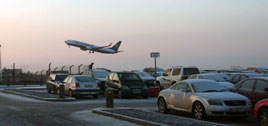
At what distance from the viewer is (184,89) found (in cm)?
1410

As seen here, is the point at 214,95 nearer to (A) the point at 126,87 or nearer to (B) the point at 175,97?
(B) the point at 175,97

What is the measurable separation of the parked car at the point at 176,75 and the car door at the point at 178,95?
42.6 feet

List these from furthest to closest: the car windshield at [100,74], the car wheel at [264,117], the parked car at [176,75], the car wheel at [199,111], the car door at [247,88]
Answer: the car windshield at [100,74], the parked car at [176,75], the car door at [247,88], the car wheel at [199,111], the car wheel at [264,117]

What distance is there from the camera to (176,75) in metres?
28.2

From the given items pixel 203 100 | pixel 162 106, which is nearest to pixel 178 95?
pixel 162 106

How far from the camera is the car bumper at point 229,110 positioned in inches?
473

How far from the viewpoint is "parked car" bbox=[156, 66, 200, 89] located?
27.7m

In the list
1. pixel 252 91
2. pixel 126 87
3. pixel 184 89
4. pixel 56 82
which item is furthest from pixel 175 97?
pixel 56 82

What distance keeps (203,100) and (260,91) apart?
267 centimetres

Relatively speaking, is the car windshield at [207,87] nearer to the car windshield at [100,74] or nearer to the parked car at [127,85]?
the parked car at [127,85]

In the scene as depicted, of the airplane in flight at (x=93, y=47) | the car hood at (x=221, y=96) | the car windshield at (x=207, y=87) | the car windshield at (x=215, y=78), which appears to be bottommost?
the car hood at (x=221, y=96)

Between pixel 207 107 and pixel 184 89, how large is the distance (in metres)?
1.87

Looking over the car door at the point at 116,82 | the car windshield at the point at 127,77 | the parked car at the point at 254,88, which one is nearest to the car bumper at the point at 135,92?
the car door at the point at 116,82

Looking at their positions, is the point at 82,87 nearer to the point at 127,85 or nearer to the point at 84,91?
the point at 84,91
